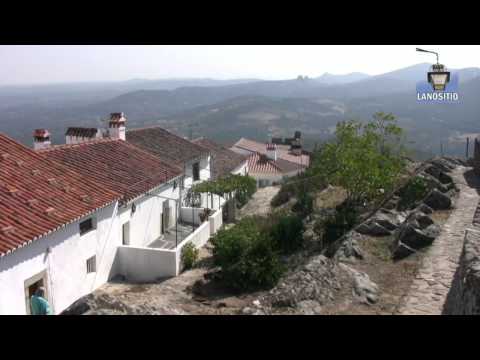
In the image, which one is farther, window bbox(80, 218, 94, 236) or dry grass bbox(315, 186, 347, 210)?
dry grass bbox(315, 186, 347, 210)

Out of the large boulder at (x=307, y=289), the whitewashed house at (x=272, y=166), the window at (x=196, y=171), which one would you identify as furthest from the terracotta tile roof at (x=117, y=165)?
the whitewashed house at (x=272, y=166)

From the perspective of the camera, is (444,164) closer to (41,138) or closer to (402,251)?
(402,251)

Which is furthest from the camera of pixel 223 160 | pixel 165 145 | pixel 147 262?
pixel 223 160

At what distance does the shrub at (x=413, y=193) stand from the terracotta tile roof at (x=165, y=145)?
40.0 ft

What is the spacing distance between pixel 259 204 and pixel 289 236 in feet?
41.1

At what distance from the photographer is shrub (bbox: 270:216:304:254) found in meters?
16.6

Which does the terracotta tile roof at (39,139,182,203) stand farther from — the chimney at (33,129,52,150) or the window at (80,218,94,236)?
the window at (80,218,94,236)

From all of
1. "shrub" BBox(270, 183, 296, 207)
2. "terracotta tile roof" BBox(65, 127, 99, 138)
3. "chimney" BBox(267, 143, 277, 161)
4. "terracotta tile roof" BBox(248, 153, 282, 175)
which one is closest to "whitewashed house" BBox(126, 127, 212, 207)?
"terracotta tile roof" BBox(65, 127, 99, 138)

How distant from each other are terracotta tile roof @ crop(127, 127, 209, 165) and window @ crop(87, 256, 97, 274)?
10779mm

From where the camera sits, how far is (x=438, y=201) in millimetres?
15664

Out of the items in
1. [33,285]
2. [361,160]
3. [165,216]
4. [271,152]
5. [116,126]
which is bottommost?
[271,152]

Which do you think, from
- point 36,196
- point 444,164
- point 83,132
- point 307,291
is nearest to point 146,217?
point 36,196

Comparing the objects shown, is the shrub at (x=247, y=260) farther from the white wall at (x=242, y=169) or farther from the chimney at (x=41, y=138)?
the white wall at (x=242, y=169)
